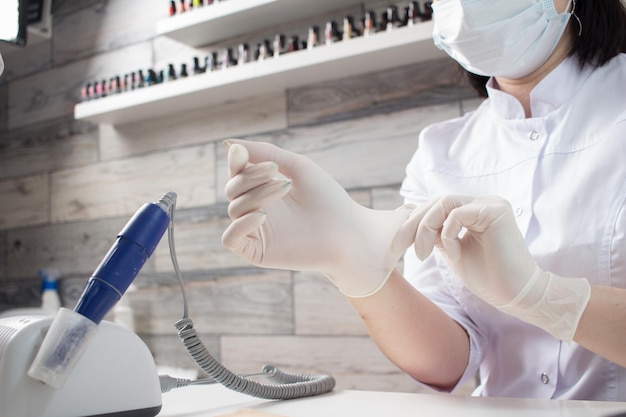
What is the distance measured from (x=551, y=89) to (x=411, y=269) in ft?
1.33

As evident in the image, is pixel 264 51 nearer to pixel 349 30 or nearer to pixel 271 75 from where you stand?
pixel 271 75

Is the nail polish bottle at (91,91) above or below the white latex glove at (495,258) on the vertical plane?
above

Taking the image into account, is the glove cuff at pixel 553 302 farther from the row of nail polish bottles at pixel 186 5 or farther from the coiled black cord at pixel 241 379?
the row of nail polish bottles at pixel 186 5

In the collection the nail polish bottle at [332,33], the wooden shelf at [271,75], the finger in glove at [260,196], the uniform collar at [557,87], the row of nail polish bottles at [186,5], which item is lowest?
the finger in glove at [260,196]

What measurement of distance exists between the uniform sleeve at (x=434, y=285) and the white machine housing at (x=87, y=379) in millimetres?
593

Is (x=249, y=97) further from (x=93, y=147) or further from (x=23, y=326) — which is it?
(x=23, y=326)

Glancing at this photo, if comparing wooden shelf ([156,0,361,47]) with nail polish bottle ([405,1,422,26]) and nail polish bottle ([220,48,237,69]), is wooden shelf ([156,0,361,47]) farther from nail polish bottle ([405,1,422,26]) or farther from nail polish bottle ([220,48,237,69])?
nail polish bottle ([405,1,422,26])

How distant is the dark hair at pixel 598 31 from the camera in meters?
1.05

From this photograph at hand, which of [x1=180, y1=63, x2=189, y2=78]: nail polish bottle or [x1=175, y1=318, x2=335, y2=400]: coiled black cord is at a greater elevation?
[x1=180, y1=63, x2=189, y2=78]: nail polish bottle

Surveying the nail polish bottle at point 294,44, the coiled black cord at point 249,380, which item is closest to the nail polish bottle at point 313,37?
the nail polish bottle at point 294,44

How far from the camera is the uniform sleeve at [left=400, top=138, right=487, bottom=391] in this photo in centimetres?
107

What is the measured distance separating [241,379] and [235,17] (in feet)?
4.38

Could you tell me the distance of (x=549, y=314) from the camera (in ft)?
2.48

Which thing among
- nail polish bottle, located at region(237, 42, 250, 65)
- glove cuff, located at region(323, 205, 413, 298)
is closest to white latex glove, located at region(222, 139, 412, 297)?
glove cuff, located at region(323, 205, 413, 298)
